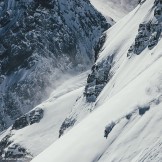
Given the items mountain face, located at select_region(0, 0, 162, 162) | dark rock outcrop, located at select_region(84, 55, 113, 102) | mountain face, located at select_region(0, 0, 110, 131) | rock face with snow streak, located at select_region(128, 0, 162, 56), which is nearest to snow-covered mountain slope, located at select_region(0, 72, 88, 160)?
mountain face, located at select_region(0, 0, 162, 162)

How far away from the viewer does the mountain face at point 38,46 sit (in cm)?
17400

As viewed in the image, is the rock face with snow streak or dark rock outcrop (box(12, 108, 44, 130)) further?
dark rock outcrop (box(12, 108, 44, 130))

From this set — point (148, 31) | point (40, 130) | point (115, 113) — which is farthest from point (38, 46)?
point (115, 113)

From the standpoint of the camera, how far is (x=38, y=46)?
618ft

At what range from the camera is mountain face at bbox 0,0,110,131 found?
174m

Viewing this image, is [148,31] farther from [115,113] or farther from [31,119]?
[31,119]

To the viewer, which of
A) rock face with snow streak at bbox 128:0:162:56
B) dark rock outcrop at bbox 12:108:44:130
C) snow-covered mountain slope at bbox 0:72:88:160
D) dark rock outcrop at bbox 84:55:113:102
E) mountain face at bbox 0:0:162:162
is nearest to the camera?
mountain face at bbox 0:0:162:162

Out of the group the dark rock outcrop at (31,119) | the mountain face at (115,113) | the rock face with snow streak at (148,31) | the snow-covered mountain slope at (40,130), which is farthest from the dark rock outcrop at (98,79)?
the dark rock outcrop at (31,119)

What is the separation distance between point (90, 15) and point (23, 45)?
29401mm

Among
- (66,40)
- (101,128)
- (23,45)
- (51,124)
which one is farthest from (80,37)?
(101,128)

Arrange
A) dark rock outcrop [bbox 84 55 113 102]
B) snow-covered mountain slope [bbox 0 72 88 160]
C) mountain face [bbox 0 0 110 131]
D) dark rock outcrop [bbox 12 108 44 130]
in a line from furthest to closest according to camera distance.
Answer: mountain face [bbox 0 0 110 131], dark rock outcrop [bbox 12 108 44 130], snow-covered mountain slope [bbox 0 72 88 160], dark rock outcrop [bbox 84 55 113 102]

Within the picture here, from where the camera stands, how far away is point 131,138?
2486cm

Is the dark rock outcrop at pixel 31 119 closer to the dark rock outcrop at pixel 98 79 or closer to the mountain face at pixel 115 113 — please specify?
the mountain face at pixel 115 113

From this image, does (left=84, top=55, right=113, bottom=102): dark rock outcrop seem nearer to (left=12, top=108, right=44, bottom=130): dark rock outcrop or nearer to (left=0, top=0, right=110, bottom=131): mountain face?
(left=12, top=108, right=44, bottom=130): dark rock outcrop
